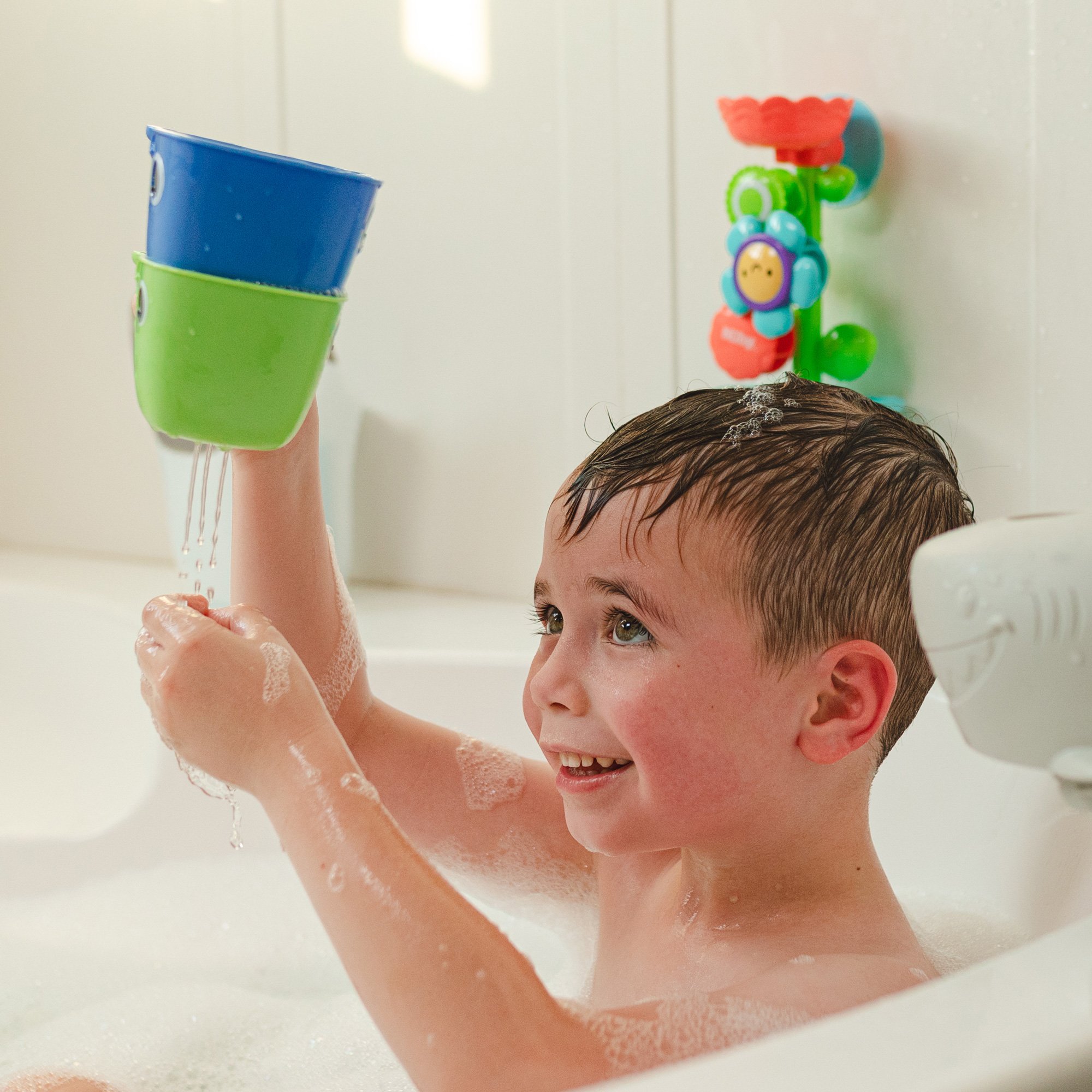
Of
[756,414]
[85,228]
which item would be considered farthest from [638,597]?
[85,228]

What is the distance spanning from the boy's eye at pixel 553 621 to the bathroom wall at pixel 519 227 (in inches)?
29.4

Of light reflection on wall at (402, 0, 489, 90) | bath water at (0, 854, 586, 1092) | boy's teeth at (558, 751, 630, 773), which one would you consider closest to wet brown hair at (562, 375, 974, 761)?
boy's teeth at (558, 751, 630, 773)

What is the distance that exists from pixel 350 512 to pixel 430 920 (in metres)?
1.42

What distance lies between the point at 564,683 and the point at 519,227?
1180 millimetres

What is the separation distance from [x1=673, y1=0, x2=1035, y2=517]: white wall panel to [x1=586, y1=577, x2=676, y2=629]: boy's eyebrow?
759 millimetres

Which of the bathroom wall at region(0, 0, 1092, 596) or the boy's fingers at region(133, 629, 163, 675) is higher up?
the bathroom wall at region(0, 0, 1092, 596)

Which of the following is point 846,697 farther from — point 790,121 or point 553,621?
point 790,121

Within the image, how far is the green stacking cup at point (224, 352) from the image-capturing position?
0.74 metres

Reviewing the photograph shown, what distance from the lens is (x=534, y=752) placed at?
1.43 meters

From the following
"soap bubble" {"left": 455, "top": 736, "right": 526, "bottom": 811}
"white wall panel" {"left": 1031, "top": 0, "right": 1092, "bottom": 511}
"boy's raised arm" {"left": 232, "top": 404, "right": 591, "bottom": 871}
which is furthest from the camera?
"white wall panel" {"left": 1031, "top": 0, "right": 1092, "bottom": 511}

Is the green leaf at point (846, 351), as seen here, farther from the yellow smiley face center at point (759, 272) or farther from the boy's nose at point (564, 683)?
the boy's nose at point (564, 683)

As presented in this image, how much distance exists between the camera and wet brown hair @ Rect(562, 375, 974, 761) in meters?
0.76

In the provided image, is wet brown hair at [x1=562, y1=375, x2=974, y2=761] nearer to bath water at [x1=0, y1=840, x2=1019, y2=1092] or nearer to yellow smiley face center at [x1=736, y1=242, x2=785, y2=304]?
bath water at [x1=0, y1=840, x2=1019, y2=1092]

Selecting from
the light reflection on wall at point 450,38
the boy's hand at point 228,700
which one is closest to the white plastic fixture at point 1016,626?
the boy's hand at point 228,700
